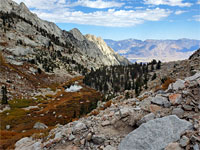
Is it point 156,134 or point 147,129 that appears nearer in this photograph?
point 156,134

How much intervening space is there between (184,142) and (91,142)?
5.43 m

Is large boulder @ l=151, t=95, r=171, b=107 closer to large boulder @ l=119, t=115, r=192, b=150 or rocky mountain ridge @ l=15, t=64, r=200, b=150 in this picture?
rocky mountain ridge @ l=15, t=64, r=200, b=150

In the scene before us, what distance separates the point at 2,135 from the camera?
17.8 m

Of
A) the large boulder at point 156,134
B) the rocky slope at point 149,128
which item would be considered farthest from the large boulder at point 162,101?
the large boulder at point 156,134

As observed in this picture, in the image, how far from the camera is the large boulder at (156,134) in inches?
275

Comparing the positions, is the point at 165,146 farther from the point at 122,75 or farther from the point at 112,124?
the point at 122,75

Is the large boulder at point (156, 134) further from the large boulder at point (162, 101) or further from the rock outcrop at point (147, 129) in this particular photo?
the large boulder at point (162, 101)

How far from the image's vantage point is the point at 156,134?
7.38 metres

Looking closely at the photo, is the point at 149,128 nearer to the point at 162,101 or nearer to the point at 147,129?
the point at 147,129

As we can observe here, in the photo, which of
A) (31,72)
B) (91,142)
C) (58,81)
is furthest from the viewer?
(58,81)

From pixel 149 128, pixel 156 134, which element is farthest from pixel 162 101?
pixel 156 134

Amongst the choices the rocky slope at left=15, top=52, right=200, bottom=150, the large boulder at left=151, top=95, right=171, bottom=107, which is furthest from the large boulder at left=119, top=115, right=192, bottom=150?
the large boulder at left=151, top=95, right=171, bottom=107

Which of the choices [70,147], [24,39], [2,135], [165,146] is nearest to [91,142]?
[70,147]

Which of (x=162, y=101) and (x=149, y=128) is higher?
(x=162, y=101)
